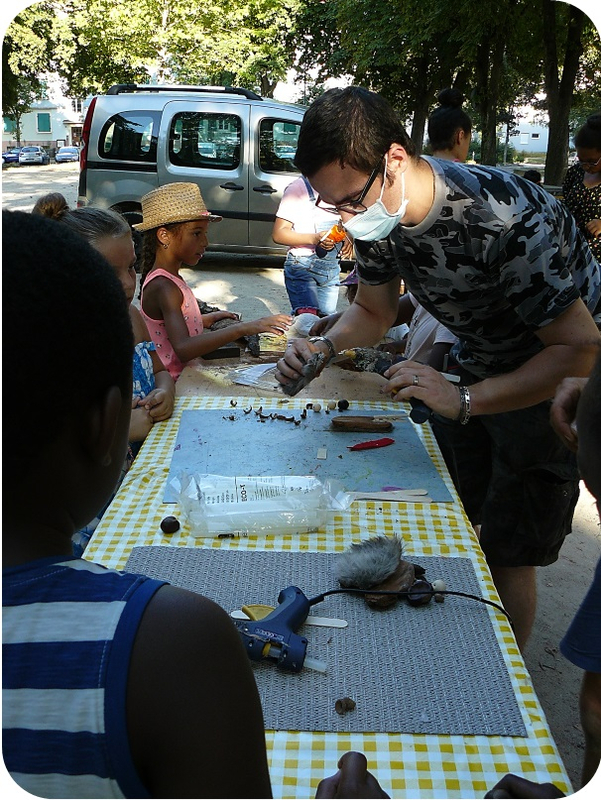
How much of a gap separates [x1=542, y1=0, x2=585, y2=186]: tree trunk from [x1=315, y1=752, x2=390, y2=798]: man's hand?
13029 mm

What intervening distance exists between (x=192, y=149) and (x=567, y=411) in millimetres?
8438

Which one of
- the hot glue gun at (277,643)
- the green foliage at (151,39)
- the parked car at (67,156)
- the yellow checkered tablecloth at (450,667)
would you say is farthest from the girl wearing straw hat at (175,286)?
the parked car at (67,156)

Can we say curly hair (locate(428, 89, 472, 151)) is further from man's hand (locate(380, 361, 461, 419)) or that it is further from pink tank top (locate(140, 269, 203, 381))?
man's hand (locate(380, 361, 461, 419))

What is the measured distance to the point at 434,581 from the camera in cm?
151

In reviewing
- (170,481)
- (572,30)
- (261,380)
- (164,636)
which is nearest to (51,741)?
(164,636)

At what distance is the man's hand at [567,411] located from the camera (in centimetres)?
153

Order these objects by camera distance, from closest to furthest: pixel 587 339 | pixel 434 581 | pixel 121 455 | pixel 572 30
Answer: pixel 121 455
pixel 434 581
pixel 587 339
pixel 572 30

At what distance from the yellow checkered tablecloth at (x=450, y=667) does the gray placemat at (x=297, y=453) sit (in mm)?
52

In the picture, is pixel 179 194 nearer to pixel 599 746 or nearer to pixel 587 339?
pixel 587 339

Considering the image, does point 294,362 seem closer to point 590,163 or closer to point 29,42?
point 590,163

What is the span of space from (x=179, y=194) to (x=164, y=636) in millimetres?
2953

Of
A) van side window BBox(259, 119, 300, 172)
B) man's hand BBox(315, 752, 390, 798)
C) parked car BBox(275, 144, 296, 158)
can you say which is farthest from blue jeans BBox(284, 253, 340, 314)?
parked car BBox(275, 144, 296, 158)

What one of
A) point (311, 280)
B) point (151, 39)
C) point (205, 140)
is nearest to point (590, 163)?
point (311, 280)

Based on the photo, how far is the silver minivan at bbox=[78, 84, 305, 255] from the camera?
8781 mm
